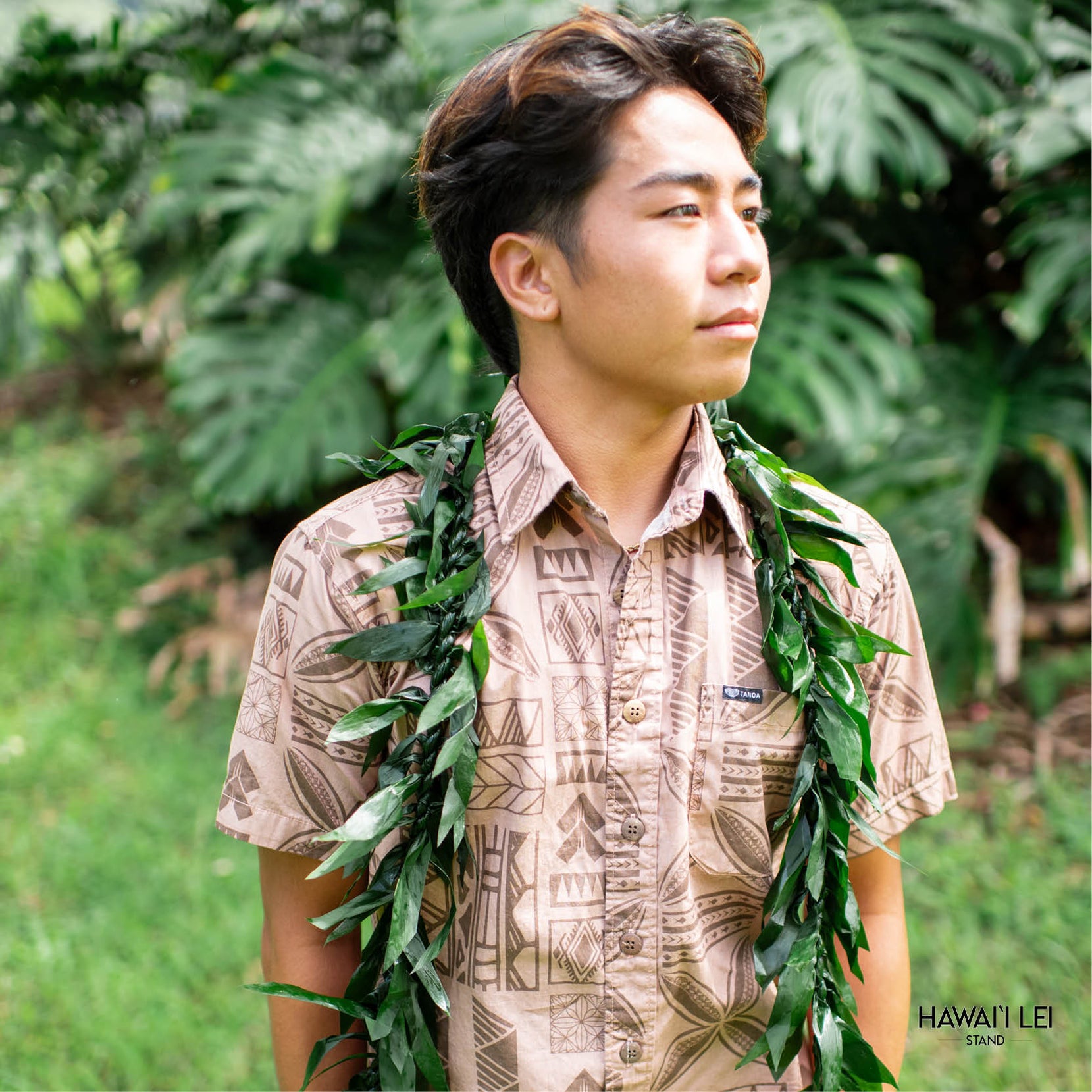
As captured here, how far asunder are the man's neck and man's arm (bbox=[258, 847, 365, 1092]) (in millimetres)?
629

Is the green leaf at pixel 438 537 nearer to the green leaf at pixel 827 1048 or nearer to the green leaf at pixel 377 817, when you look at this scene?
the green leaf at pixel 377 817

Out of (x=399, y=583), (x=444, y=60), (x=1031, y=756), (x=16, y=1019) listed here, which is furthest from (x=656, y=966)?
(x=444, y=60)

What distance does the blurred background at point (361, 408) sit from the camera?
3.06m

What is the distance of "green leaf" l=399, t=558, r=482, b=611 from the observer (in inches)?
52.9

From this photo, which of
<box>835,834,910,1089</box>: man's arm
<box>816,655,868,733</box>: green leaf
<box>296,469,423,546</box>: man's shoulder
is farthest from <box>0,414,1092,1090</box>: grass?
<box>296,469,423,546</box>: man's shoulder

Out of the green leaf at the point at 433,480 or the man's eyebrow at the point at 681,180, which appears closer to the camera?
the man's eyebrow at the point at 681,180

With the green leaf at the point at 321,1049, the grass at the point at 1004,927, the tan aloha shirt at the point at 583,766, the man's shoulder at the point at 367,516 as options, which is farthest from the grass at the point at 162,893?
the man's shoulder at the point at 367,516

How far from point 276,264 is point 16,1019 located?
2621 millimetres

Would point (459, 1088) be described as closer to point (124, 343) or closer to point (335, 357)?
point (335, 357)

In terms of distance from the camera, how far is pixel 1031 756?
3.68 meters

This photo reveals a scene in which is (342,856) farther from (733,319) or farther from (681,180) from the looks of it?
(681,180)

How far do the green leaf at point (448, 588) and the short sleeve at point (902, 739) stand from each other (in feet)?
1.88

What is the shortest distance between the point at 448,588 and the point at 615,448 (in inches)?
12.0

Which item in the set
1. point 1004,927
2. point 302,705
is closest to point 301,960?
point 302,705
